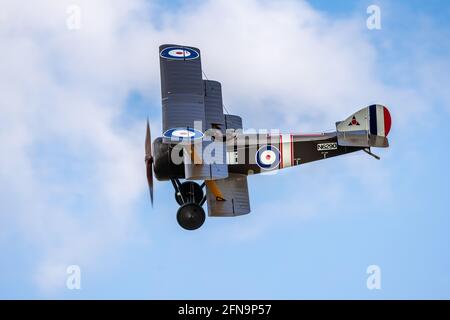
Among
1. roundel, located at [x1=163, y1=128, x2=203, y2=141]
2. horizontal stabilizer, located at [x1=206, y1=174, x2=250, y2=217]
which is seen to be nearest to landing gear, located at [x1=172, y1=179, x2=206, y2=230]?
horizontal stabilizer, located at [x1=206, y1=174, x2=250, y2=217]

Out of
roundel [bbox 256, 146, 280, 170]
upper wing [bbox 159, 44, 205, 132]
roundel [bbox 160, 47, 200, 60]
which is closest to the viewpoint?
upper wing [bbox 159, 44, 205, 132]

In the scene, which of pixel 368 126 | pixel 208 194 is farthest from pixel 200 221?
pixel 368 126

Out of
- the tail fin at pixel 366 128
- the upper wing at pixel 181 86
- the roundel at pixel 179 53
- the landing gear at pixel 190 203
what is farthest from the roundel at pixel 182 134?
the tail fin at pixel 366 128

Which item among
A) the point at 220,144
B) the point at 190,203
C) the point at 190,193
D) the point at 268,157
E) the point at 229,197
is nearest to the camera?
the point at 220,144

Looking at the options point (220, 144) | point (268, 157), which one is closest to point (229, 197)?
point (268, 157)

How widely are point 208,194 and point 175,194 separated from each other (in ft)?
2.27

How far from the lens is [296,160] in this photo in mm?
21984

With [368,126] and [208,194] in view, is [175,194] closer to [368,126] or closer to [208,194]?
[208,194]

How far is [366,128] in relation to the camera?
864 inches

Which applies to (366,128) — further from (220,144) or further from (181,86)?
(181,86)

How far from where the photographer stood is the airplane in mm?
21375

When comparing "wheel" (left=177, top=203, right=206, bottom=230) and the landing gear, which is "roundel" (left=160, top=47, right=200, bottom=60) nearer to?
the landing gear

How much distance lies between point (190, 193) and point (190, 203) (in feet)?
2.88

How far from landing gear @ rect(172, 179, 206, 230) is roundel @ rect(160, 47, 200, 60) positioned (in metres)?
2.64
